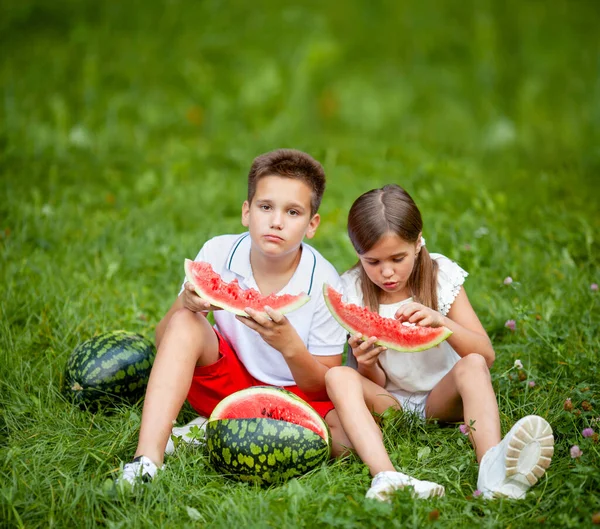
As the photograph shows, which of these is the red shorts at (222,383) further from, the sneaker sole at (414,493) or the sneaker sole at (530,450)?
the sneaker sole at (530,450)

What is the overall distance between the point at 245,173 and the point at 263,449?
5072 millimetres

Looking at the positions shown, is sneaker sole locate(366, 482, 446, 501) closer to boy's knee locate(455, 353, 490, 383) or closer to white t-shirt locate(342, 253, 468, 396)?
boy's knee locate(455, 353, 490, 383)

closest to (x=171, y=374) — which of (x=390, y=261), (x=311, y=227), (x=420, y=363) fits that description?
(x=311, y=227)

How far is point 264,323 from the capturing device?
3.67 m

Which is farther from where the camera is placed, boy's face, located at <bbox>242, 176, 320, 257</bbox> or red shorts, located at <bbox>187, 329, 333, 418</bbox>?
red shorts, located at <bbox>187, 329, 333, 418</bbox>

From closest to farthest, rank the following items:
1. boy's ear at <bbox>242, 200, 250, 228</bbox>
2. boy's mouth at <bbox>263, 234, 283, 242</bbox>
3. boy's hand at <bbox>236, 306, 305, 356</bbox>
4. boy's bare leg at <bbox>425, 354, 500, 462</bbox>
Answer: boy's bare leg at <bbox>425, 354, 500, 462</bbox>, boy's hand at <bbox>236, 306, 305, 356</bbox>, boy's mouth at <bbox>263, 234, 283, 242</bbox>, boy's ear at <bbox>242, 200, 250, 228</bbox>

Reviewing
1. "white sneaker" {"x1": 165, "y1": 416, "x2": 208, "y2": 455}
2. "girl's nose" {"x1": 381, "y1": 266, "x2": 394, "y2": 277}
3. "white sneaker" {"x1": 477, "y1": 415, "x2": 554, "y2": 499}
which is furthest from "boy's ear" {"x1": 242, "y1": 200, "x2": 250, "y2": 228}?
"white sneaker" {"x1": 477, "y1": 415, "x2": 554, "y2": 499}

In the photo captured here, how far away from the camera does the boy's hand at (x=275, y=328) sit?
12.0ft

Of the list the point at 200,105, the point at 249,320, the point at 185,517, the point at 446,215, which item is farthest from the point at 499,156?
the point at 185,517

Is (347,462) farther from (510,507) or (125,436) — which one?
(125,436)

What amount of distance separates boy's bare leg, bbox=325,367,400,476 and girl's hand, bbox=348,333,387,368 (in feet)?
0.28

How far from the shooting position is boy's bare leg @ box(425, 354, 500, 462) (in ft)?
11.6

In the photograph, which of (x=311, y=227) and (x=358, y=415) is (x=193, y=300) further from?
(x=358, y=415)

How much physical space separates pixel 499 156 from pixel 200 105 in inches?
161
